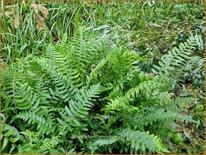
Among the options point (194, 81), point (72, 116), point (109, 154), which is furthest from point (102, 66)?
point (194, 81)

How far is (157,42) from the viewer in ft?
11.9

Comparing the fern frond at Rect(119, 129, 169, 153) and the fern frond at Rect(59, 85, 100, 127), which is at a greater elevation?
the fern frond at Rect(59, 85, 100, 127)

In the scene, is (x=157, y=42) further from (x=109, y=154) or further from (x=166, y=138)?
(x=109, y=154)

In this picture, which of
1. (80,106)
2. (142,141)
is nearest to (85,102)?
(80,106)

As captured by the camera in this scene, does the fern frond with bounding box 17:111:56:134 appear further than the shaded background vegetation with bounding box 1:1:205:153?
No

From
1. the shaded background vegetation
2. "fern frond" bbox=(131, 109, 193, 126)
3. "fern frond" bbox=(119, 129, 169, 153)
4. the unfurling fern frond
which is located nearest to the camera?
"fern frond" bbox=(119, 129, 169, 153)

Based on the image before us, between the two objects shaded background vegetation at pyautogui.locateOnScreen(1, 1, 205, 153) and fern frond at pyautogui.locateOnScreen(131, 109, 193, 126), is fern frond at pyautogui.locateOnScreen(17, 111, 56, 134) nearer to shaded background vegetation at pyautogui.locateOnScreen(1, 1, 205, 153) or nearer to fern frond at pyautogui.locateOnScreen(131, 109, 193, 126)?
shaded background vegetation at pyautogui.locateOnScreen(1, 1, 205, 153)

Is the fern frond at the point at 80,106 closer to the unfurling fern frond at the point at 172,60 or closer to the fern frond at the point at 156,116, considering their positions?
the fern frond at the point at 156,116

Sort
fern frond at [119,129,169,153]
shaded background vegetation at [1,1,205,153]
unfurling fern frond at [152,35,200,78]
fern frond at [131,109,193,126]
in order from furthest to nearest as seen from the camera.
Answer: shaded background vegetation at [1,1,205,153]
unfurling fern frond at [152,35,200,78]
fern frond at [131,109,193,126]
fern frond at [119,129,169,153]

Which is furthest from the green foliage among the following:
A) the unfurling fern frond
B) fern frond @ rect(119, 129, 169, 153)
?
the unfurling fern frond

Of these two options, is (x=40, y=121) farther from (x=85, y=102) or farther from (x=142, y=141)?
(x=142, y=141)

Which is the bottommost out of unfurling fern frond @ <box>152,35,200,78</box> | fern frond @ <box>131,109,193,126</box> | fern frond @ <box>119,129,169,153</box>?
fern frond @ <box>119,129,169,153</box>

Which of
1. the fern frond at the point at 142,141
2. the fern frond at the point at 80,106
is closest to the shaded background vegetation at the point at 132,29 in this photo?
the fern frond at the point at 142,141

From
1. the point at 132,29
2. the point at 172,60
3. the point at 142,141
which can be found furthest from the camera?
the point at 132,29
